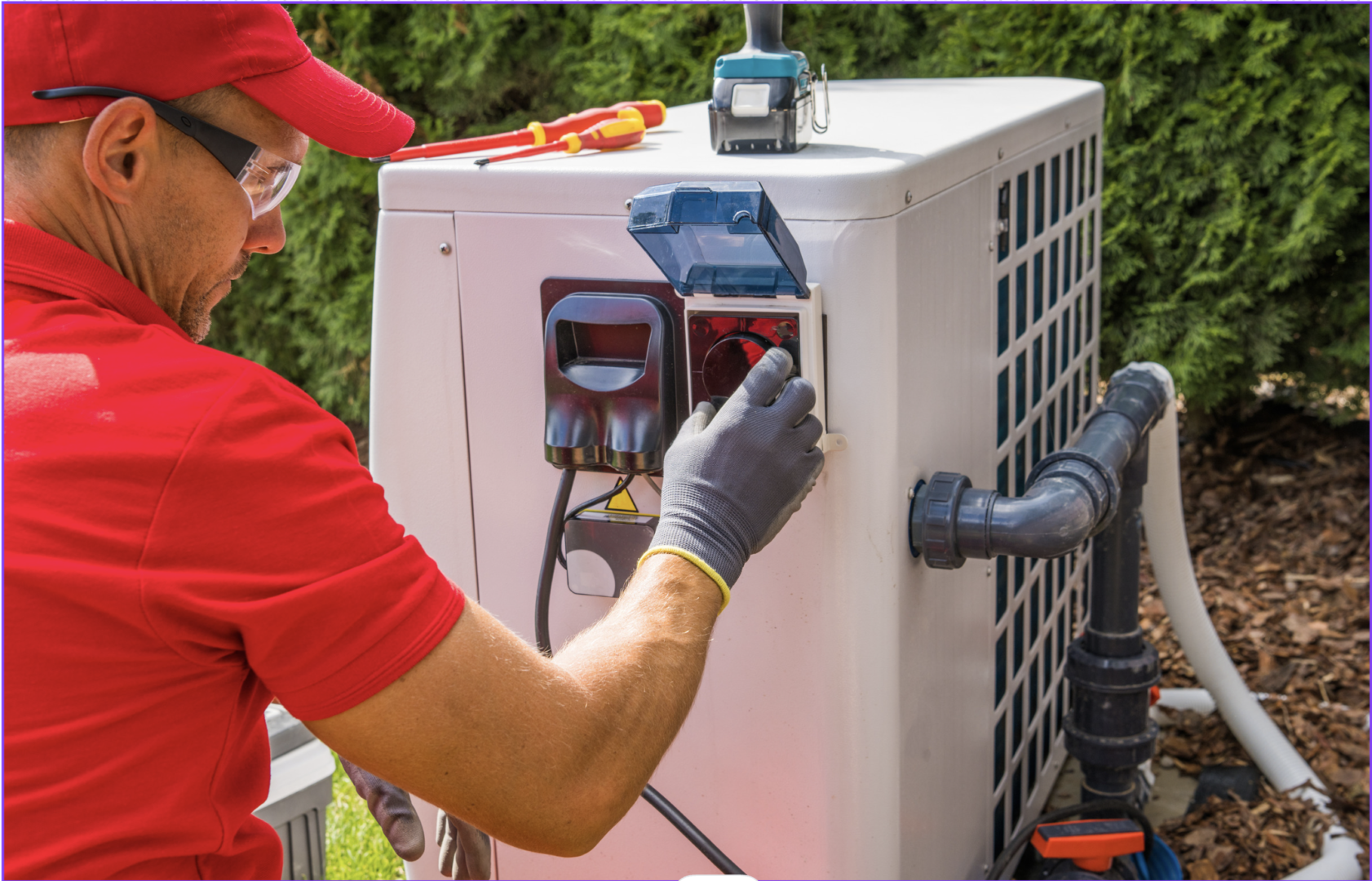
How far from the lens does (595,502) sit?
4.76ft

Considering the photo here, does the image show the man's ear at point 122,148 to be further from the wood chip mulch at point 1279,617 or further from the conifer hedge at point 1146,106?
the conifer hedge at point 1146,106

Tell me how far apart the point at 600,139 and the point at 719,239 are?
404mm

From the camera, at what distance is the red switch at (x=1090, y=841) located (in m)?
1.85

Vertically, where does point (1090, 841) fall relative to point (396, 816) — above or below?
below

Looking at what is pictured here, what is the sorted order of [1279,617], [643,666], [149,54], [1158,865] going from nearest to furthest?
[149,54] → [643,666] → [1158,865] → [1279,617]

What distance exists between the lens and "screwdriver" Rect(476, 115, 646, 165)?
5.07ft

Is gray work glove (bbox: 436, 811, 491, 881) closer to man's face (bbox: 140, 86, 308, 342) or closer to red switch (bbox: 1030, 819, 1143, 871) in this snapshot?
man's face (bbox: 140, 86, 308, 342)

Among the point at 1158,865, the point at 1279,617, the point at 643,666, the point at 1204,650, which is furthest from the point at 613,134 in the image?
the point at 1279,617

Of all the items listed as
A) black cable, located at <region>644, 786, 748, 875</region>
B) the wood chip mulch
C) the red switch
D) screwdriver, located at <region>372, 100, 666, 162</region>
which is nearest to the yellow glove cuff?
black cable, located at <region>644, 786, 748, 875</region>

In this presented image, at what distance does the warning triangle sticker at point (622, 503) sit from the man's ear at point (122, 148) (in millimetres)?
627

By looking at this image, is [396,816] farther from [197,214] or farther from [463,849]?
[197,214]

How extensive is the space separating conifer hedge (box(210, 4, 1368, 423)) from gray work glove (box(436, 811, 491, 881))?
100 inches

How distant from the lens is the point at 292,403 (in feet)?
3.27

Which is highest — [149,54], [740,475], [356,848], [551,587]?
[149,54]
